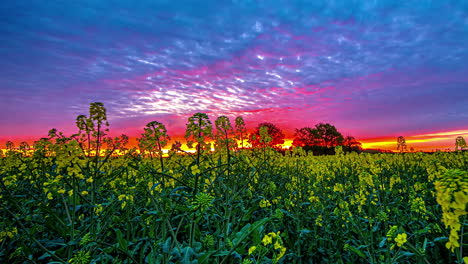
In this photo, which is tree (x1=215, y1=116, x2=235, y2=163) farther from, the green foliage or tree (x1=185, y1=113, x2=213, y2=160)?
tree (x1=185, y1=113, x2=213, y2=160)

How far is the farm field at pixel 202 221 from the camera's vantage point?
2725 mm

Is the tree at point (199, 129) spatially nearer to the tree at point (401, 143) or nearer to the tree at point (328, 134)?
the tree at point (401, 143)

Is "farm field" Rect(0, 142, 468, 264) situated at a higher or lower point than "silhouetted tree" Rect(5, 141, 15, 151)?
lower

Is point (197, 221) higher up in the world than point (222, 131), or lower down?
lower down

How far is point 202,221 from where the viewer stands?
4816 millimetres

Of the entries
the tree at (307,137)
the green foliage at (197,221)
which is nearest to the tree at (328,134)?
the tree at (307,137)

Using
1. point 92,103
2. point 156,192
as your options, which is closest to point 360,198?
point 156,192

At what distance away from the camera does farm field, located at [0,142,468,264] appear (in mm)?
2725

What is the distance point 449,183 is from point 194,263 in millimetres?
2566

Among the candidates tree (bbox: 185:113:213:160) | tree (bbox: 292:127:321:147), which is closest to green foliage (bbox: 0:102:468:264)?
tree (bbox: 185:113:213:160)

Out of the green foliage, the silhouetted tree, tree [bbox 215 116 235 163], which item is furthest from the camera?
the silhouetted tree

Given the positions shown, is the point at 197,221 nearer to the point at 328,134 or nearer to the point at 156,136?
the point at 156,136

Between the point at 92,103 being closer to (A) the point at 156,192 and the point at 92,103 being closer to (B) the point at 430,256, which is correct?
(A) the point at 156,192

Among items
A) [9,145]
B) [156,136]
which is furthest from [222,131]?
[9,145]
